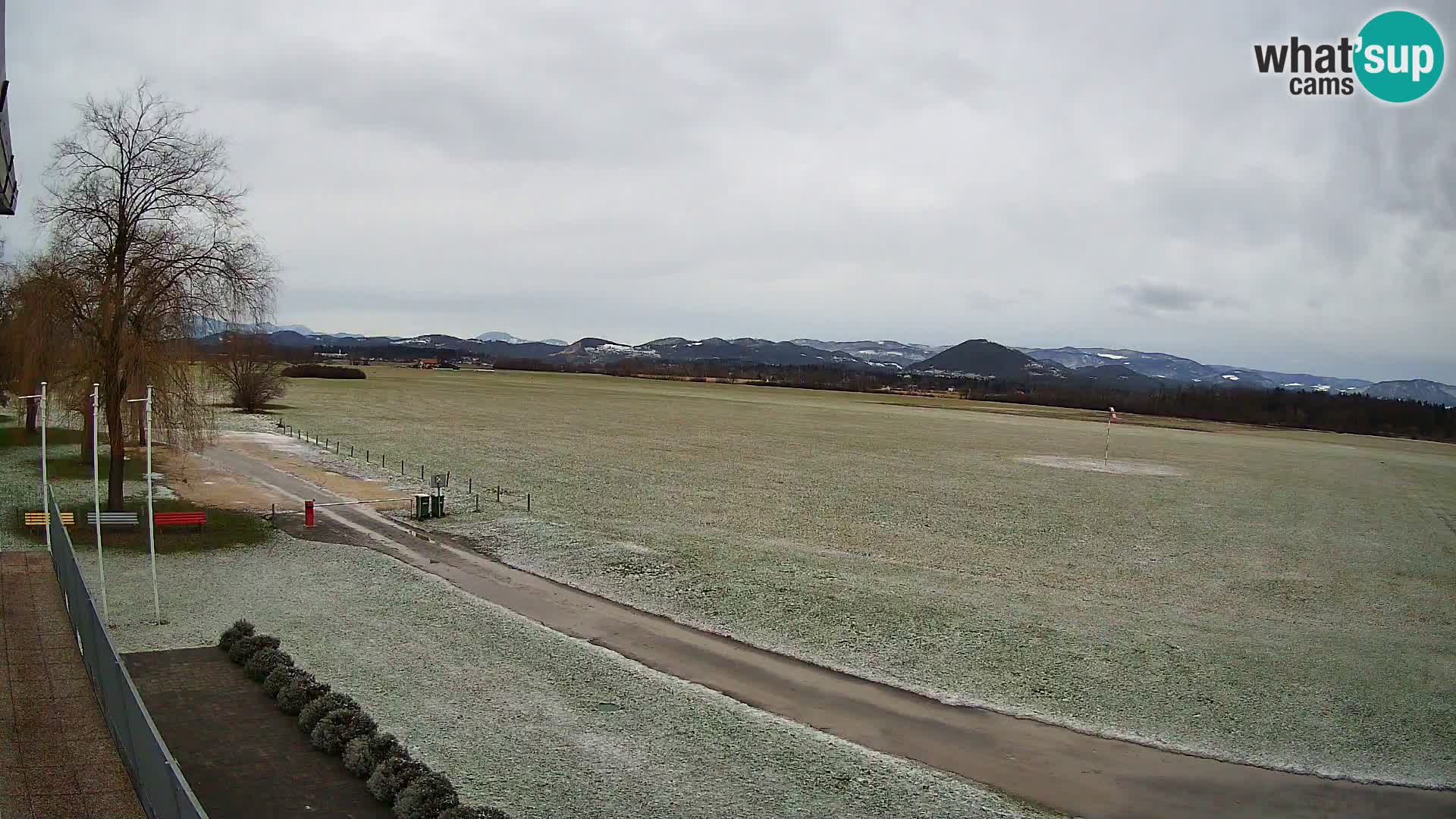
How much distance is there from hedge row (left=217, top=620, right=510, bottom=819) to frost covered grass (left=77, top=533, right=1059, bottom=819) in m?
0.70

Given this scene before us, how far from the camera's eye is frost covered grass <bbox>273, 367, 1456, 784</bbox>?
648 inches

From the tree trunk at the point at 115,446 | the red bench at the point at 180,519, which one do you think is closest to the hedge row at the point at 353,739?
the red bench at the point at 180,519

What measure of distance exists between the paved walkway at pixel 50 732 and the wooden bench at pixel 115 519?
11.1 metres

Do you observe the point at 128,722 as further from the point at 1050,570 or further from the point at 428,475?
the point at 428,475

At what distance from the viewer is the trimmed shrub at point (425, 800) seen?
1048cm

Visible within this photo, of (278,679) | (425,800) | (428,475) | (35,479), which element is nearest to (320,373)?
(428,475)

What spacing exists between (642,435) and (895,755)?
52941mm

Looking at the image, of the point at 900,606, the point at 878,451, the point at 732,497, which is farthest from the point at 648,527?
the point at 878,451

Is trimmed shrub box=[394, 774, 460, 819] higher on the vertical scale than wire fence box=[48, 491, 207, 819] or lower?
lower

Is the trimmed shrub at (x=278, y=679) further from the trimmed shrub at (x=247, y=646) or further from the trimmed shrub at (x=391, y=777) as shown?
the trimmed shrub at (x=391, y=777)

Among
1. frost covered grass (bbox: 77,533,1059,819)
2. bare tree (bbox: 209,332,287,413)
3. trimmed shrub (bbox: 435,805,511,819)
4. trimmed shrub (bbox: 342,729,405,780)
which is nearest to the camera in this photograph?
trimmed shrub (bbox: 435,805,511,819)

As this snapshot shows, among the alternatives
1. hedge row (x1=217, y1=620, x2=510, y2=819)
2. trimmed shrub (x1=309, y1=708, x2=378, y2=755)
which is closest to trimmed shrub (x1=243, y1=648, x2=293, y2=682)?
hedge row (x1=217, y1=620, x2=510, y2=819)

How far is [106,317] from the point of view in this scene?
2523cm

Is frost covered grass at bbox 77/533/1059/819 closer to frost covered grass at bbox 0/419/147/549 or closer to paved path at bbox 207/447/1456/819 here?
paved path at bbox 207/447/1456/819
